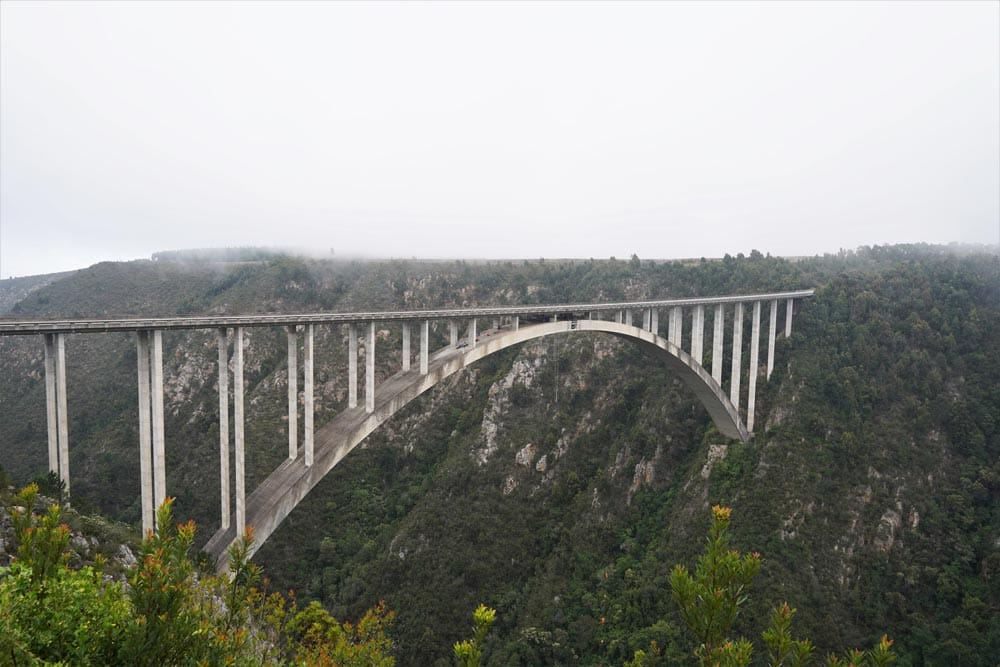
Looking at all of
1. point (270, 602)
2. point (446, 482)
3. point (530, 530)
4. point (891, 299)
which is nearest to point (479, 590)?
point (530, 530)

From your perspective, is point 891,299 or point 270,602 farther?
point 891,299

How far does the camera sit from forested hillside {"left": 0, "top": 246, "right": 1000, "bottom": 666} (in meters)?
22.0

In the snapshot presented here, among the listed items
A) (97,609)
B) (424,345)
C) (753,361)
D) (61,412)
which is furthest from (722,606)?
(753,361)

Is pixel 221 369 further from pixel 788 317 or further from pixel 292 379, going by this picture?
pixel 788 317

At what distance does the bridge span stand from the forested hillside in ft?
16.8

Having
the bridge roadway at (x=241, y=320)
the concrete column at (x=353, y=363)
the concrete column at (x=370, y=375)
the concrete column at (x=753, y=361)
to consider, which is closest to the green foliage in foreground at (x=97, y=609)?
the bridge roadway at (x=241, y=320)

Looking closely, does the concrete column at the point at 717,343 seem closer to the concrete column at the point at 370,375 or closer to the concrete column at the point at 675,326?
the concrete column at the point at 675,326

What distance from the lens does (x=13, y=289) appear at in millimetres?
65812

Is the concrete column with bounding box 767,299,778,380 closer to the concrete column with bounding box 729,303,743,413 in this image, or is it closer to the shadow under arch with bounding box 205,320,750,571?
the concrete column with bounding box 729,303,743,413

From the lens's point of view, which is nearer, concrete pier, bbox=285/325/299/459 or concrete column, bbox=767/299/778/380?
concrete pier, bbox=285/325/299/459

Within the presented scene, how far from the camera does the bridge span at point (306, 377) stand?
1089 cm

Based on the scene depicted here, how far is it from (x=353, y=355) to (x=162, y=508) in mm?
11989

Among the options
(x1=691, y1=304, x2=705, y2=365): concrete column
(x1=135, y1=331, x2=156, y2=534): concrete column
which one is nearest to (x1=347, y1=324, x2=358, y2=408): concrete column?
(x1=135, y1=331, x2=156, y2=534): concrete column

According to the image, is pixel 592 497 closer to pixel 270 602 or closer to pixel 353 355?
pixel 353 355
